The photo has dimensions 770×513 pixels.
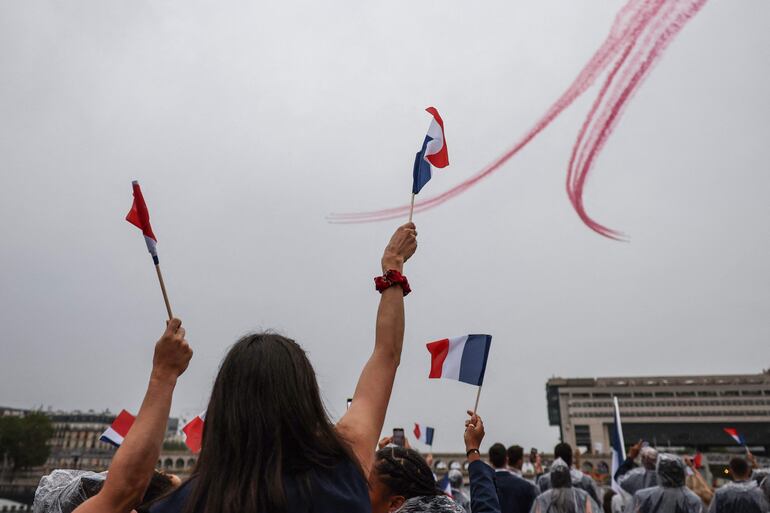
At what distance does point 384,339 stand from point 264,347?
564 millimetres

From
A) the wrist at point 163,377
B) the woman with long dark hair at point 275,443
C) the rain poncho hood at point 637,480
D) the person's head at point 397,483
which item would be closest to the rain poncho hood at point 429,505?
the person's head at point 397,483

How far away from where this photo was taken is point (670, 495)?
309 inches

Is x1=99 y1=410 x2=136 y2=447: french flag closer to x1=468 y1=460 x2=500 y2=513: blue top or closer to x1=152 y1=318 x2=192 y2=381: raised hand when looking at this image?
x1=468 y1=460 x2=500 y2=513: blue top

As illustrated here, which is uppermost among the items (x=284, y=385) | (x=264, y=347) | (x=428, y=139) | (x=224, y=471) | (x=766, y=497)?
(x=428, y=139)

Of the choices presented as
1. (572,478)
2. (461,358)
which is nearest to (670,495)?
(572,478)

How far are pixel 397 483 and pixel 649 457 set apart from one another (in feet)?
26.7

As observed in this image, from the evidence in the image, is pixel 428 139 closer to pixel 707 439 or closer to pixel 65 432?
→ pixel 707 439

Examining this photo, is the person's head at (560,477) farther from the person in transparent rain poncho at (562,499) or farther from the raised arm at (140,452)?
the raised arm at (140,452)

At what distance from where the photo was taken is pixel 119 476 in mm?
1985

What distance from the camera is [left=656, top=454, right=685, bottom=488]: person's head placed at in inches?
311

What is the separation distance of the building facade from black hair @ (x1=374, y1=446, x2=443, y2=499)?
123 metres

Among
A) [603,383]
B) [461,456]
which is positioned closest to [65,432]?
[461,456]

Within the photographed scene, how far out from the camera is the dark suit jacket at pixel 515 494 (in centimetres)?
836

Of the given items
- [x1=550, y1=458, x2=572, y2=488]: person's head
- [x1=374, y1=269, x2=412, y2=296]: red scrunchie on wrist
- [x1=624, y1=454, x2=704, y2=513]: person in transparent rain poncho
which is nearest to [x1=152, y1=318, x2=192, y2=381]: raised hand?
[x1=374, y1=269, x2=412, y2=296]: red scrunchie on wrist
